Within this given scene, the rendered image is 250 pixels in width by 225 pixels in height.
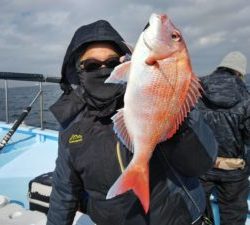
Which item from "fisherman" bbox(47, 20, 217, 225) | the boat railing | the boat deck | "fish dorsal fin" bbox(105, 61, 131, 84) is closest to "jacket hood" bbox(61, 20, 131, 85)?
"fisherman" bbox(47, 20, 217, 225)

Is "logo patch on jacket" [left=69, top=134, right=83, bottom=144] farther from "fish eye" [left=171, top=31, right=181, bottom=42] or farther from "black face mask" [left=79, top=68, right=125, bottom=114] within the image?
"fish eye" [left=171, top=31, right=181, bottom=42]

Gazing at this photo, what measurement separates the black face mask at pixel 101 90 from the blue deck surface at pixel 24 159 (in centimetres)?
272

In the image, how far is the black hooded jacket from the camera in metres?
3.80

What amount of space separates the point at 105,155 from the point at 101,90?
0.37 m

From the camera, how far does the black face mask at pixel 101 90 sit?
79.4 inches

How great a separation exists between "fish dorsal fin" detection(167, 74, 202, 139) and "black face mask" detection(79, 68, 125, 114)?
48 centimetres

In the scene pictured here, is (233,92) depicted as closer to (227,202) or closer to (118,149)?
(227,202)

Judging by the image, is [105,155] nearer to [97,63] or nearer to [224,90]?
[97,63]

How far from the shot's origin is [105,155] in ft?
7.00

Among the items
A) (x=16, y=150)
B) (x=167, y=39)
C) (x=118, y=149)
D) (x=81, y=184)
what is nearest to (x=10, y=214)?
(x=81, y=184)

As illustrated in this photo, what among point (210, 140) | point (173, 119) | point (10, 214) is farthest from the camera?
point (10, 214)

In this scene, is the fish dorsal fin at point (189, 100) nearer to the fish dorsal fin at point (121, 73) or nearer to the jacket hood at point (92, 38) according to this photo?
the fish dorsal fin at point (121, 73)

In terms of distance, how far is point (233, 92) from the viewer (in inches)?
150

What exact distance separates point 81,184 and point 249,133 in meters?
2.13
